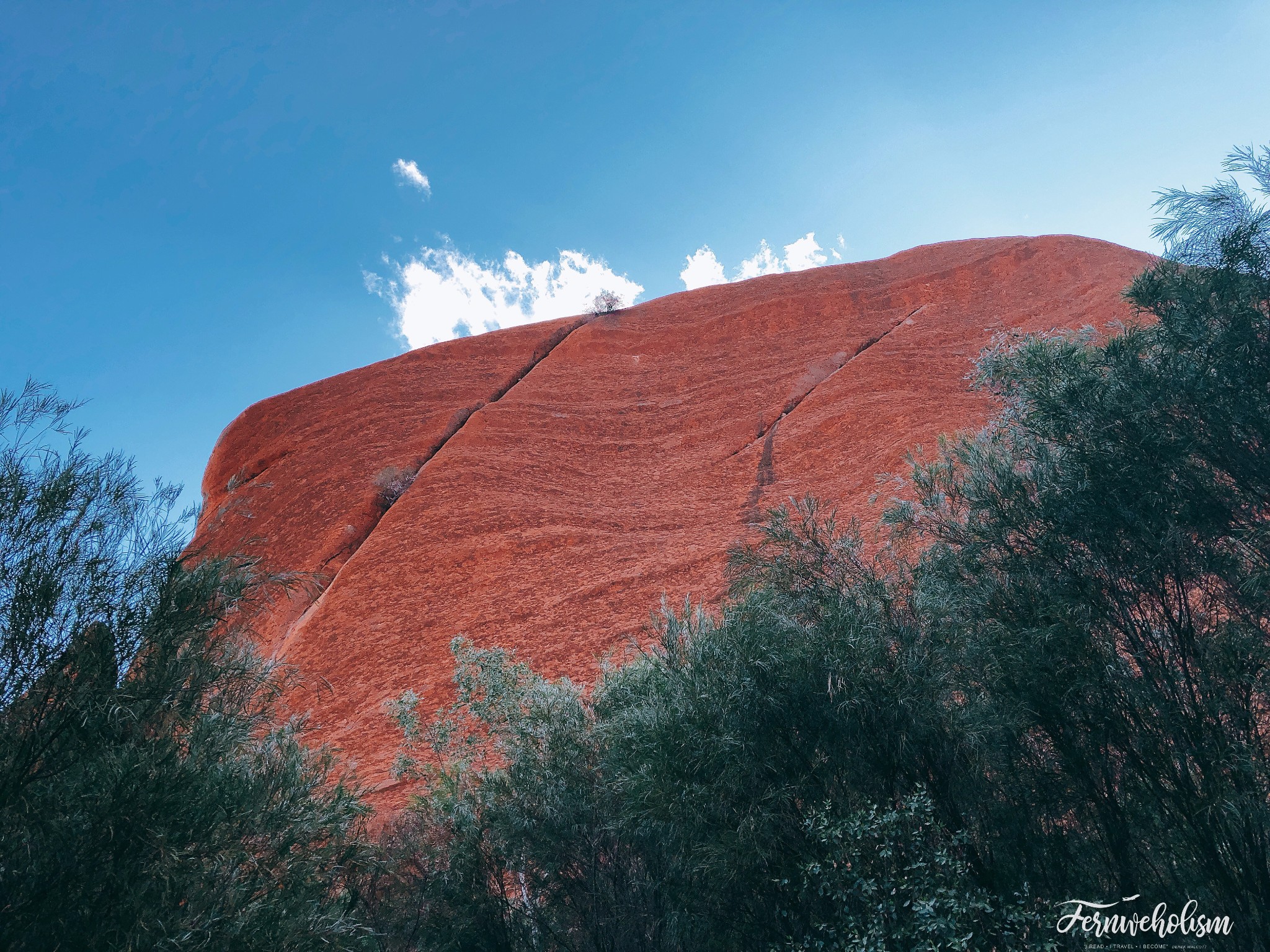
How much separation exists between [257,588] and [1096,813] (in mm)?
8700

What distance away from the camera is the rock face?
20.0 metres

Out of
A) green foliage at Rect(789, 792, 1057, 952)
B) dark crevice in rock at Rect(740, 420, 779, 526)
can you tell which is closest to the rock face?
dark crevice in rock at Rect(740, 420, 779, 526)

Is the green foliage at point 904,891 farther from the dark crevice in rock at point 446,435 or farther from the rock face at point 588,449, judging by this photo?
the dark crevice in rock at point 446,435

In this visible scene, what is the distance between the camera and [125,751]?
17.3 ft

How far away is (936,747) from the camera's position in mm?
7305

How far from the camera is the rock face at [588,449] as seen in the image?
1997 cm

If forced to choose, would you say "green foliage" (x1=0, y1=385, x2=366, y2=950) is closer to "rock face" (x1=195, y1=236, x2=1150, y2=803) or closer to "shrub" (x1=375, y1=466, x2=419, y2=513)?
"rock face" (x1=195, y1=236, x2=1150, y2=803)

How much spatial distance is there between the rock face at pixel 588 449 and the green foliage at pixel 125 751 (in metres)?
8.06

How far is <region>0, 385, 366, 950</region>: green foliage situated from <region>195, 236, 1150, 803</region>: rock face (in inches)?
317

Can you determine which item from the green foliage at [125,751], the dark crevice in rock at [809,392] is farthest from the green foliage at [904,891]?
the dark crevice in rock at [809,392]

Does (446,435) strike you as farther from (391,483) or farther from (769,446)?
(769,446)

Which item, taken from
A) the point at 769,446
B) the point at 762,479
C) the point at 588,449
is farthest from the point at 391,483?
the point at 769,446

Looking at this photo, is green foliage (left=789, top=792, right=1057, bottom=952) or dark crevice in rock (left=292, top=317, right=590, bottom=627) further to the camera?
dark crevice in rock (left=292, top=317, right=590, bottom=627)

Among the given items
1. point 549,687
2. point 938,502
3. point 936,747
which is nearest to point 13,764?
point 549,687
